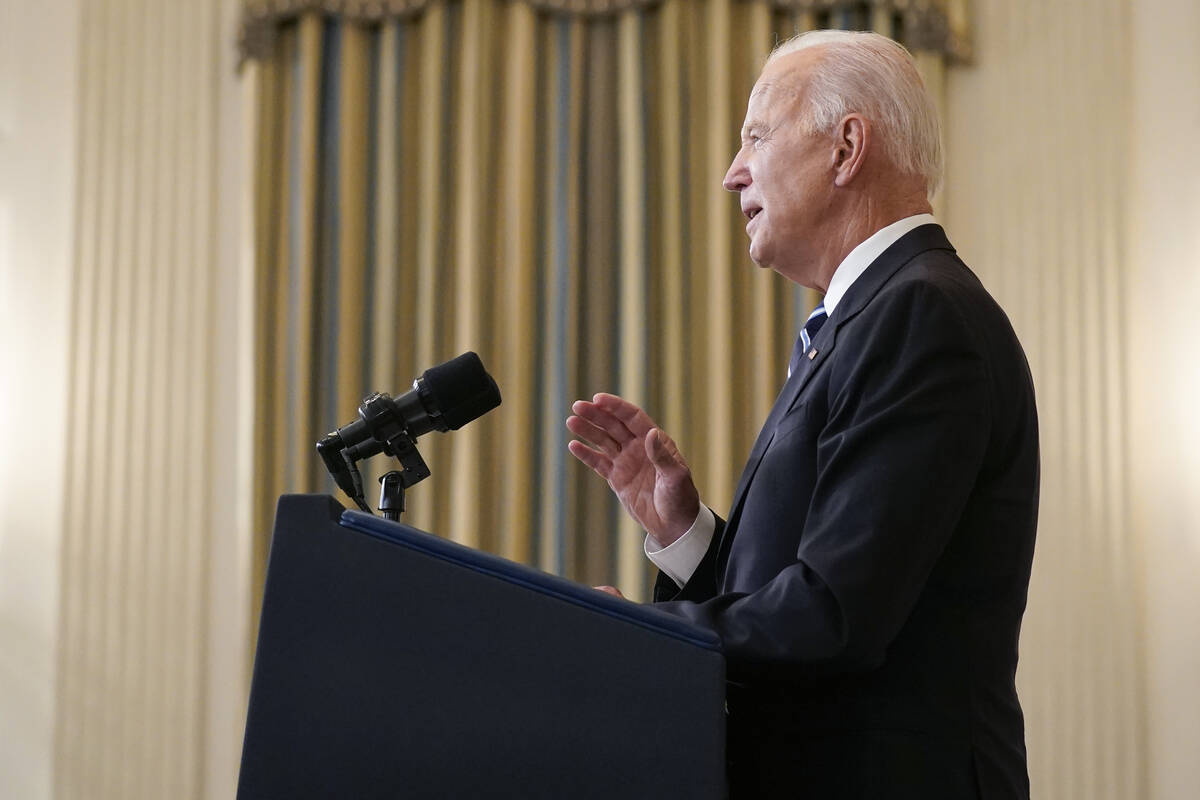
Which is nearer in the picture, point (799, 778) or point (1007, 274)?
point (799, 778)

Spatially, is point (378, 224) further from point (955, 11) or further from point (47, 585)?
point (955, 11)

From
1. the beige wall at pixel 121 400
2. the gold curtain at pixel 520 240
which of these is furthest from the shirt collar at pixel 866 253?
the beige wall at pixel 121 400

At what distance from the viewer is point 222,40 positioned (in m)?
4.14

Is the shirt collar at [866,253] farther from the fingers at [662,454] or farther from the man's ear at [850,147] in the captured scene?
the fingers at [662,454]

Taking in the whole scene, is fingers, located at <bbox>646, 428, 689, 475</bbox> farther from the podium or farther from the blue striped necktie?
the podium

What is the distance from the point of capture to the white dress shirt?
180cm

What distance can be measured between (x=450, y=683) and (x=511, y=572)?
115 millimetres

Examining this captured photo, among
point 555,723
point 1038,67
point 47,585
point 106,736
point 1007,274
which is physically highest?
point 1038,67

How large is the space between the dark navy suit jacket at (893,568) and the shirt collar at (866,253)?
0.15 m

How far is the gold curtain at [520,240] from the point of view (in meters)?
3.91

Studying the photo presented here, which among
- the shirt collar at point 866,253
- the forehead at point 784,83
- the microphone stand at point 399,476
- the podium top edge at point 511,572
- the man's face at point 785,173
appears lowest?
the podium top edge at point 511,572

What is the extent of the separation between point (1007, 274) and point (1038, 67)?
0.62m

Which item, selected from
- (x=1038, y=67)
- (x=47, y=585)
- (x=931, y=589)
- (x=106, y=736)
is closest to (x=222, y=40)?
(x=47, y=585)


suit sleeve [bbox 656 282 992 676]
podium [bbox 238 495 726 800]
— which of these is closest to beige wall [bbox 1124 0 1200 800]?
suit sleeve [bbox 656 282 992 676]
